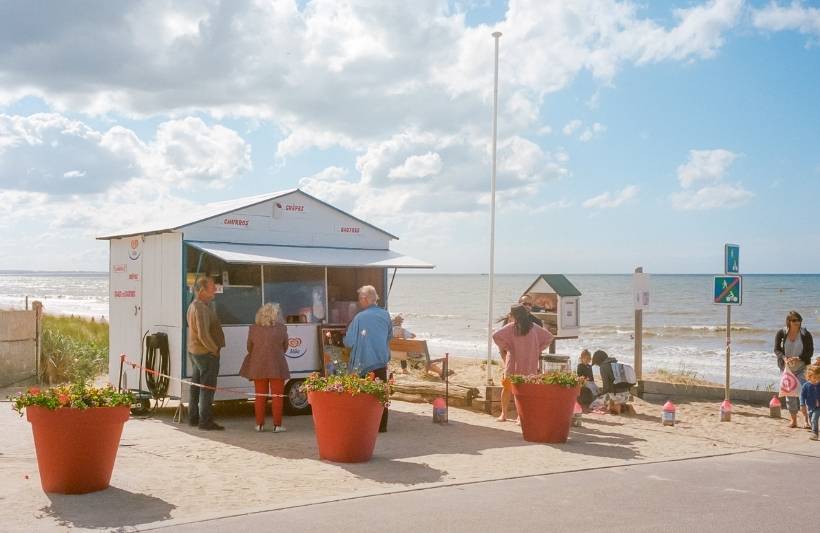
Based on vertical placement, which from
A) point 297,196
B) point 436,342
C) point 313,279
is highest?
point 297,196

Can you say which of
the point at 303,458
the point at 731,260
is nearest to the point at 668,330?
the point at 731,260

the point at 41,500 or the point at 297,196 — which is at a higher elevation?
the point at 297,196

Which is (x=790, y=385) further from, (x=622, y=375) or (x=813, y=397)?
(x=622, y=375)

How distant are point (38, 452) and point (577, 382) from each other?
5530mm

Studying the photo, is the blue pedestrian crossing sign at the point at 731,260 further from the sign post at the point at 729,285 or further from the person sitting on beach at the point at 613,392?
the person sitting on beach at the point at 613,392

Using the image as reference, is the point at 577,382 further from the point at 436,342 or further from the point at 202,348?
the point at 436,342

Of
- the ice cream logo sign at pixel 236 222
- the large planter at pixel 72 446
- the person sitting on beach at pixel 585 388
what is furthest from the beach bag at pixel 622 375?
the large planter at pixel 72 446

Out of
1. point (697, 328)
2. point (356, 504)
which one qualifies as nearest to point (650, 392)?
point (356, 504)

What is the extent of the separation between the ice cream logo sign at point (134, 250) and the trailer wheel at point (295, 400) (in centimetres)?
274

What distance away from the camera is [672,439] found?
10094 millimetres

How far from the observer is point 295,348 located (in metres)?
11.6

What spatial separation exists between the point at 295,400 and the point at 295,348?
69cm

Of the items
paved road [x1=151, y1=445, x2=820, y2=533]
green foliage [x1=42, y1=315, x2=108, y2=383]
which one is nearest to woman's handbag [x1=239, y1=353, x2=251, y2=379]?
paved road [x1=151, y1=445, x2=820, y2=533]

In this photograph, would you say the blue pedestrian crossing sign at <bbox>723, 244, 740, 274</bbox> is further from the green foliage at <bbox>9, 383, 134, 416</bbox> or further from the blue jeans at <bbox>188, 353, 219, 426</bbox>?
the green foliage at <bbox>9, 383, 134, 416</bbox>
